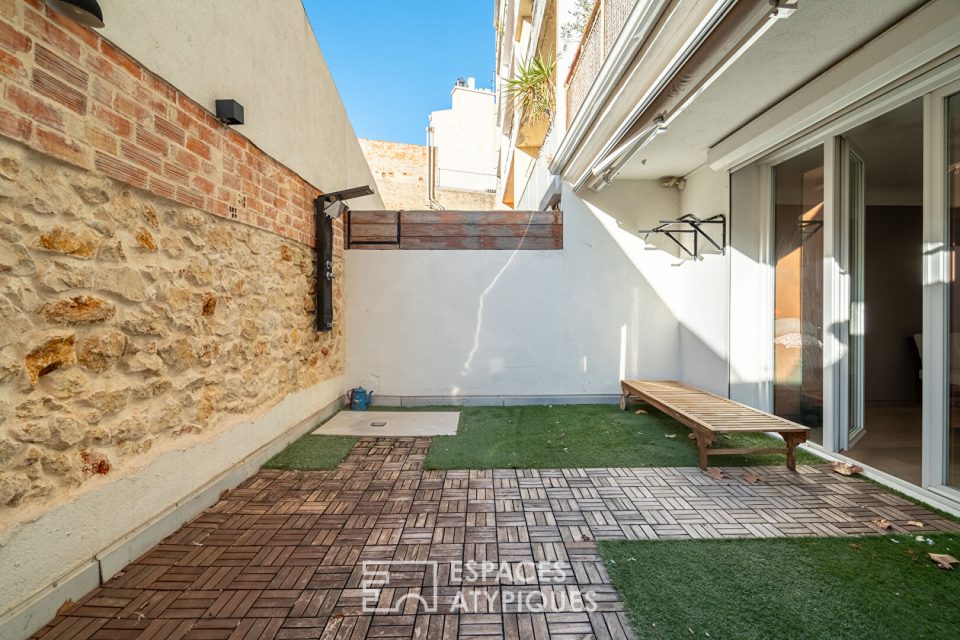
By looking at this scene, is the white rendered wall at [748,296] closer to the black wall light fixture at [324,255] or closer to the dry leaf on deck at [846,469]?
the dry leaf on deck at [846,469]

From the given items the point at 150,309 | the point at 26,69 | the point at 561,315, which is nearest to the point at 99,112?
the point at 26,69

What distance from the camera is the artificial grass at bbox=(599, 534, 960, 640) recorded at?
5.87 feet

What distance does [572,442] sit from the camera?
169 inches

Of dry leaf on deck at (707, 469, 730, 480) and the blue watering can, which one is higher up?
the blue watering can

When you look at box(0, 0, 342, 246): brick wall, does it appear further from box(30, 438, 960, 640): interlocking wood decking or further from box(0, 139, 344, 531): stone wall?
box(30, 438, 960, 640): interlocking wood decking

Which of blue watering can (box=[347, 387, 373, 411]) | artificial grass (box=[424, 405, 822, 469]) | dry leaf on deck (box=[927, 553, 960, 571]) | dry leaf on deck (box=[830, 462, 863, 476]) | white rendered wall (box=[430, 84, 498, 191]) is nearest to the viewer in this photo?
dry leaf on deck (box=[927, 553, 960, 571])

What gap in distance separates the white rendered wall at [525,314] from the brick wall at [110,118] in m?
2.51

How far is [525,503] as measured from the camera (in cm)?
297

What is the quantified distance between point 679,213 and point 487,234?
2.59 meters

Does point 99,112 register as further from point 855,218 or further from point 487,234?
point 855,218

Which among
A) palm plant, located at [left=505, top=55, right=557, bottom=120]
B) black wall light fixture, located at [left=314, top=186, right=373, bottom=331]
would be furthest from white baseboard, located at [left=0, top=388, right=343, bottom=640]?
palm plant, located at [left=505, top=55, right=557, bottom=120]

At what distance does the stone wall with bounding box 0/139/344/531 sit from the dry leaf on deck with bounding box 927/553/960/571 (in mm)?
4110

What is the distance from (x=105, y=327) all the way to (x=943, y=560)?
4297 mm

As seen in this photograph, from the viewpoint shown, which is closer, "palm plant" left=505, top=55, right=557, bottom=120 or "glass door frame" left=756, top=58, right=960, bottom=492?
"glass door frame" left=756, top=58, right=960, bottom=492
